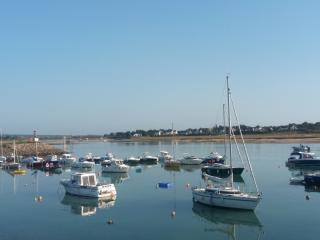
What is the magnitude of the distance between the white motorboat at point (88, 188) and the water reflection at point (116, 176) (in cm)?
1290

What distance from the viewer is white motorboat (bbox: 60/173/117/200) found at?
1956 inches

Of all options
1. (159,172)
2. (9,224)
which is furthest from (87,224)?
(159,172)

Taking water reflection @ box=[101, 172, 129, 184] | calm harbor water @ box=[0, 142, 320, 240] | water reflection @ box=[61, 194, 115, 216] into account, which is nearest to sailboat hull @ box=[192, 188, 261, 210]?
calm harbor water @ box=[0, 142, 320, 240]

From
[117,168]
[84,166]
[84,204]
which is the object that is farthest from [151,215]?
[84,166]

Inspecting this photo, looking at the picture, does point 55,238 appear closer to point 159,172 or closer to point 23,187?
point 23,187

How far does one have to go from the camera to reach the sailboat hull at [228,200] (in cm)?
4106

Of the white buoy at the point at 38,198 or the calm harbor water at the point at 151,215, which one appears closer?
the calm harbor water at the point at 151,215

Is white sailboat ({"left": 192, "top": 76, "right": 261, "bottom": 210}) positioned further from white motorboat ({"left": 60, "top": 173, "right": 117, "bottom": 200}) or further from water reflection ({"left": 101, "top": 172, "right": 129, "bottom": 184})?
water reflection ({"left": 101, "top": 172, "right": 129, "bottom": 184})

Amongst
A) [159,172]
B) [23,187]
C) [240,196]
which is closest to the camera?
[240,196]

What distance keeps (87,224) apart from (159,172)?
4072cm

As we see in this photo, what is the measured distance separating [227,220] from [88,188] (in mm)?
17196

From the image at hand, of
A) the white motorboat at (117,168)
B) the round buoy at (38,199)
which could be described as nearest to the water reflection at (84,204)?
the round buoy at (38,199)

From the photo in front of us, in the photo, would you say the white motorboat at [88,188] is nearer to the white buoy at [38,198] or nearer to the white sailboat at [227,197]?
the white buoy at [38,198]

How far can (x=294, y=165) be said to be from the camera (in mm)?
82812
